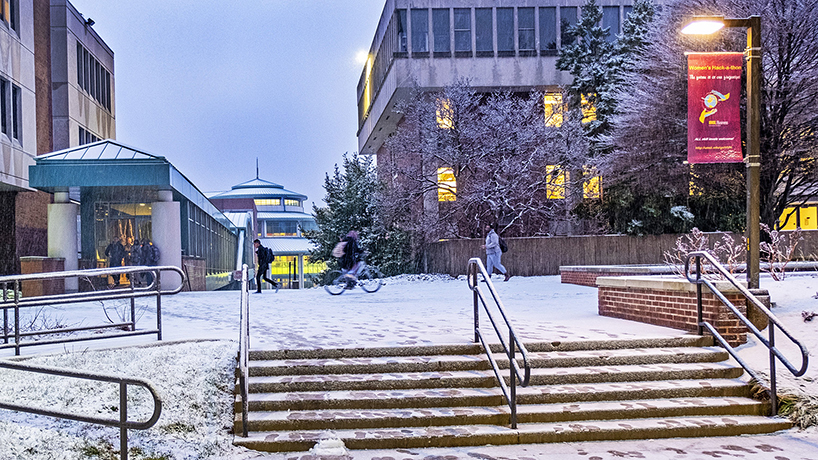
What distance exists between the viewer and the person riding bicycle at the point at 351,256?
17.8m

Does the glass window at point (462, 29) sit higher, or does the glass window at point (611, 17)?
the glass window at point (611, 17)

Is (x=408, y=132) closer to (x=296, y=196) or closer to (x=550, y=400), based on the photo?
(x=550, y=400)

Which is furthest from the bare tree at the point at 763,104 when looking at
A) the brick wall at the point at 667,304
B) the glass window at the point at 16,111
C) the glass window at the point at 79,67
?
the glass window at the point at 79,67

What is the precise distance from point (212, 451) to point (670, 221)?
24.6 meters

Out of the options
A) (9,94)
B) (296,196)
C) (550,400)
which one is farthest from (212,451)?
(296,196)

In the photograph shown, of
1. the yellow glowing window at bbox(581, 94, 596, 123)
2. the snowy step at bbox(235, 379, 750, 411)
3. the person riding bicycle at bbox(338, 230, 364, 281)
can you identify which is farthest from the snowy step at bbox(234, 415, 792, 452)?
the yellow glowing window at bbox(581, 94, 596, 123)

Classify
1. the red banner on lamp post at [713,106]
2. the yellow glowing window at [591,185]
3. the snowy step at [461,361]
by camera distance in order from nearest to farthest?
the snowy step at [461,361], the red banner on lamp post at [713,106], the yellow glowing window at [591,185]

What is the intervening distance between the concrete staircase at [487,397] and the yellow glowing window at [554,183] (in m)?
22.4

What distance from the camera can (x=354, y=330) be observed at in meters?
9.91

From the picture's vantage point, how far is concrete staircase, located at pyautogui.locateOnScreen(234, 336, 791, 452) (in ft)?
20.8

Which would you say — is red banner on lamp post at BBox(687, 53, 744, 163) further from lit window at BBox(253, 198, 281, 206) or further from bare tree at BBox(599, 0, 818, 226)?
lit window at BBox(253, 198, 281, 206)

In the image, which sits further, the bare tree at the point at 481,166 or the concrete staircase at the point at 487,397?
the bare tree at the point at 481,166

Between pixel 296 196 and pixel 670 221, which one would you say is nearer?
pixel 670 221

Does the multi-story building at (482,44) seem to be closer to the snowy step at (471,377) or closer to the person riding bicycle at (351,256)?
the person riding bicycle at (351,256)
